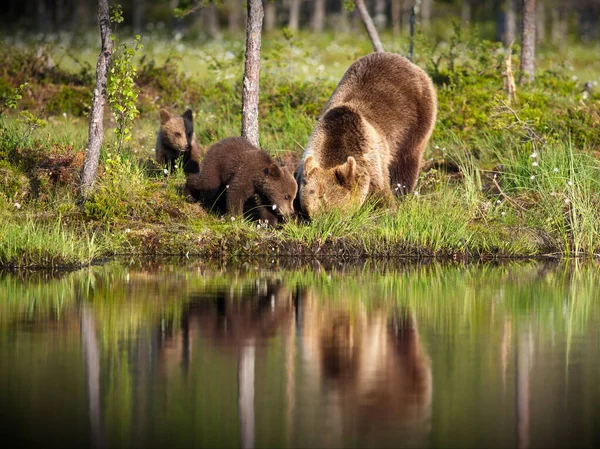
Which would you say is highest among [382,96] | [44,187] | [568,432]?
[382,96]

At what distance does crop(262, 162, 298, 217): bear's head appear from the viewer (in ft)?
43.7

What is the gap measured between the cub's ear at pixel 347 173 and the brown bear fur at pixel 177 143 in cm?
306

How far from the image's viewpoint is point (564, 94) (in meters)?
20.0

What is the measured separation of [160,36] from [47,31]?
5.53m

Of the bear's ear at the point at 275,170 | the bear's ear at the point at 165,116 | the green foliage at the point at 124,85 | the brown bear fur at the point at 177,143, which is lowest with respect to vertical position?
the bear's ear at the point at 275,170

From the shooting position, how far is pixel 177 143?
49.8 feet

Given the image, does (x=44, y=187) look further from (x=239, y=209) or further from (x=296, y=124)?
(x=296, y=124)

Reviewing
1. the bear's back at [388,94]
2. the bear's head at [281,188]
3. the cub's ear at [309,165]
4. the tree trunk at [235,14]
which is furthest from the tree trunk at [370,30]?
the tree trunk at [235,14]

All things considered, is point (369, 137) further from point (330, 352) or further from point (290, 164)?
point (330, 352)

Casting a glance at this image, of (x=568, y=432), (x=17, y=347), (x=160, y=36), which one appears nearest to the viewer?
(x=568, y=432)

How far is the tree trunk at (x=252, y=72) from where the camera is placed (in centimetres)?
1514

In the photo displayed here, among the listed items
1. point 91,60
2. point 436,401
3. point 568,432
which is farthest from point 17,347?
point 91,60

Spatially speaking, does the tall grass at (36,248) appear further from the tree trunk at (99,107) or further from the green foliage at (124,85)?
the green foliage at (124,85)

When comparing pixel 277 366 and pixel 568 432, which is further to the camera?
pixel 277 366
